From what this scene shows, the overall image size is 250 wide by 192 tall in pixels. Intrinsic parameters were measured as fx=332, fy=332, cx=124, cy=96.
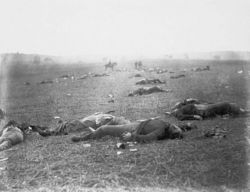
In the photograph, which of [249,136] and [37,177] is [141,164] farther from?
[249,136]

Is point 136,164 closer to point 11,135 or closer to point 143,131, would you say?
point 143,131

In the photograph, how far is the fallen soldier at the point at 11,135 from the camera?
8555 mm

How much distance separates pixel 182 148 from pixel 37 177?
307cm

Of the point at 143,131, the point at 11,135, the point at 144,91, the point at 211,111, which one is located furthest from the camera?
the point at 144,91

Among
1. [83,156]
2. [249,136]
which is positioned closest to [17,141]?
[83,156]

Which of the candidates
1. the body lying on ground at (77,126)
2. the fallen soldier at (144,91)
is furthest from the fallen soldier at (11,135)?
the fallen soldier at (144,91)

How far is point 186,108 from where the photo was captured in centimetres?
1082

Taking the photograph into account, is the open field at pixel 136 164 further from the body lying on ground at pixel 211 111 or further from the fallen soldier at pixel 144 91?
the fallen soldier at pixel 144 91

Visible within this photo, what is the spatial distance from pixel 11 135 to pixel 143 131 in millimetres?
3592

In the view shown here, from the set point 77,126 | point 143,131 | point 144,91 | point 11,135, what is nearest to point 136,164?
point 143,131

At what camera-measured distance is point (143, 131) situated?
8.21m

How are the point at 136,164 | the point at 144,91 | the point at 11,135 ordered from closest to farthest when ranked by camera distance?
the point at 136,164, the point at 11,135, the point at 144,91

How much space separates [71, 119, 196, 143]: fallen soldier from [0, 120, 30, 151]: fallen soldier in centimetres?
162

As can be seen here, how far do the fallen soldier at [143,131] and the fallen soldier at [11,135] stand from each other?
1.62 meters
